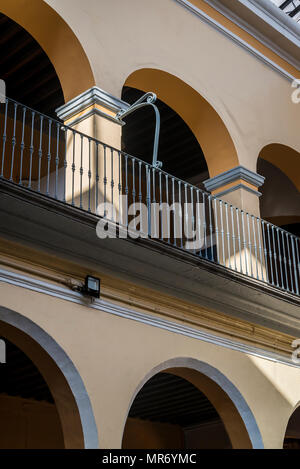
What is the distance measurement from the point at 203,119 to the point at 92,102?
2346 mm

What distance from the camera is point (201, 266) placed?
7.95 metres

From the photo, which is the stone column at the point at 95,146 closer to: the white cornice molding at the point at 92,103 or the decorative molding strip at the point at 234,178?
the white cornice molding at the point at 92,103

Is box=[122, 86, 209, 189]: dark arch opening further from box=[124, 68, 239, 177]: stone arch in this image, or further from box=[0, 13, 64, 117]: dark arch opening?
box=[0, 13, 64, 117]: dark arch opening

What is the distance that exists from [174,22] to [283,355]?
15.6 ft

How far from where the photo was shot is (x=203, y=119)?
1016 centimetres

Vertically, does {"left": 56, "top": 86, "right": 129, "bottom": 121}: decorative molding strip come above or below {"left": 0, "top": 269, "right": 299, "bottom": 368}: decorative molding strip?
above

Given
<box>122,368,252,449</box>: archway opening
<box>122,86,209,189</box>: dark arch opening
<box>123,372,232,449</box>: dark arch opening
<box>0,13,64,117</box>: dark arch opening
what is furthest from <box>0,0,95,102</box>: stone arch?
<box>123,372,232,449</box>: dark arch opening

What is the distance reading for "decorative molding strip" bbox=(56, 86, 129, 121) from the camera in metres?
8.29

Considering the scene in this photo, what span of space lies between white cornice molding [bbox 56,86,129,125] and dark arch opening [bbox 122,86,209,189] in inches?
87.3

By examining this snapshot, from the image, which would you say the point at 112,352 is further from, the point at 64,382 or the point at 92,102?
the point at 92,102

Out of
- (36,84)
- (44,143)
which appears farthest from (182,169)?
(36,84)

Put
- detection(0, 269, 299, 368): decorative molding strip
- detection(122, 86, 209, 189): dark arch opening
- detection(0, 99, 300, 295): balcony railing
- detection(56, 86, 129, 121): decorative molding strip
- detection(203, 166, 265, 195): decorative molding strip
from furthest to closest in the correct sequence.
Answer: detection(122, 86, 209, 189): dark arch opening, detection(203, 166, 265, 195): decorative molding strip, detection(56, 86, 129, 121): decorative molding strip, detection(0, 99, 300, 295): balcony railing, detection(0, 269, 299, 368): decorative molding strip

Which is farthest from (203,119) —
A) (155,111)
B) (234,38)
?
(155,111)

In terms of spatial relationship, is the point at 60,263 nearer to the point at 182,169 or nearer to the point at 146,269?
the point at 146,269
